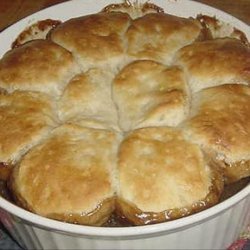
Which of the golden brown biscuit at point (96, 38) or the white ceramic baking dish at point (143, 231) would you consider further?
the golden brown biscuit at point (96, 38)

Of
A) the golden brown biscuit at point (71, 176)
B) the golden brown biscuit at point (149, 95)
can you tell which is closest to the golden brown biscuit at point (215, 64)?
the golden brown biscuit at point (149, 95)

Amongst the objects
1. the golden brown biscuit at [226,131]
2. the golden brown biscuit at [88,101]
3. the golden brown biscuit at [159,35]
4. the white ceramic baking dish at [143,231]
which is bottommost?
the white ceramic baking dish at [143,231]

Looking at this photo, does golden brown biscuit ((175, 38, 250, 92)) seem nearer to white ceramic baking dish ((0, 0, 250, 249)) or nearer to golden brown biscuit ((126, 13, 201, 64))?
golden brown biscuit ((126, 13, 201, 64))

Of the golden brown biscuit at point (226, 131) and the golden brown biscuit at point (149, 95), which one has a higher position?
the golden brown biscuit at point (149, 95)

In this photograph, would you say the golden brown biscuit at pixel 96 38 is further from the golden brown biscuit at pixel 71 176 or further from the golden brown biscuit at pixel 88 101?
the golden brown biscuit at pixel 71 176

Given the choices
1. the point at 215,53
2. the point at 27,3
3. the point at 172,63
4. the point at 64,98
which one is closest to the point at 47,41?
the point at 64,98

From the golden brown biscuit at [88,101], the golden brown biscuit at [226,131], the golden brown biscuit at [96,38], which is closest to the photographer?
the golden brown biscuit at [226,131]

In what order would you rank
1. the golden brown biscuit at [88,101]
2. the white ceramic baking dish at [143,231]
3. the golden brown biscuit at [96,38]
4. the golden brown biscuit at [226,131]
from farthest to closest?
the golden brown biscuit at [96,38] → the golden brown biscuit at [88,101] → the golden brown biscuit at [226,131] → the white ceramic baking dish at [143,231]

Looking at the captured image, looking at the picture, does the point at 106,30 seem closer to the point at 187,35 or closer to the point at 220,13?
the point at 187,35
